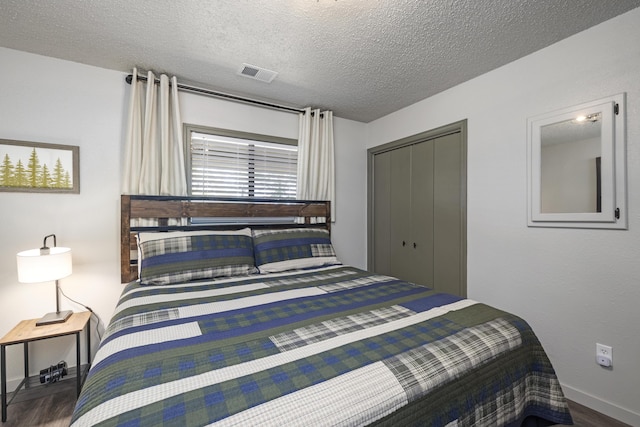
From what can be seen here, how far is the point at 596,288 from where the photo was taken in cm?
171

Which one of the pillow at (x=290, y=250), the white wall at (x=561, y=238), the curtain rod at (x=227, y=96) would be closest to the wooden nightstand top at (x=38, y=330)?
the pillow at (x=290, y=250)

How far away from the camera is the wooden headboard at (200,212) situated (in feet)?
7.15

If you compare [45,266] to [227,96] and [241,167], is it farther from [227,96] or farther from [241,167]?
[227,96]

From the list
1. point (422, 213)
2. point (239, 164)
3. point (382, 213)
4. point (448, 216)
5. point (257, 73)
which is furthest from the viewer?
point (382, 213)

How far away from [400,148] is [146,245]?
2.69 metres

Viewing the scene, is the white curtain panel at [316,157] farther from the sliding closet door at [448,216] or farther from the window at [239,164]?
the sliding closet door at [448,216]

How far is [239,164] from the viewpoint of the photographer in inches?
108

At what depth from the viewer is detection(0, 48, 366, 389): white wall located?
1.92 m

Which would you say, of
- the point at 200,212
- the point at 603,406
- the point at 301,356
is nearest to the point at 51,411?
the point at 200,212

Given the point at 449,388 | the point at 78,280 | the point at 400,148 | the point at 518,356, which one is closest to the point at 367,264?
the point at 400,148

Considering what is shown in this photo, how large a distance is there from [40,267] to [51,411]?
92 centimetres

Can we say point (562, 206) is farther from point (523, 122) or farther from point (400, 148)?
point (400, 148)

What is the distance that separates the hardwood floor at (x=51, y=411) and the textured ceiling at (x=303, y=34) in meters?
2.43

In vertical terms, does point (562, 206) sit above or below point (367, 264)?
above
